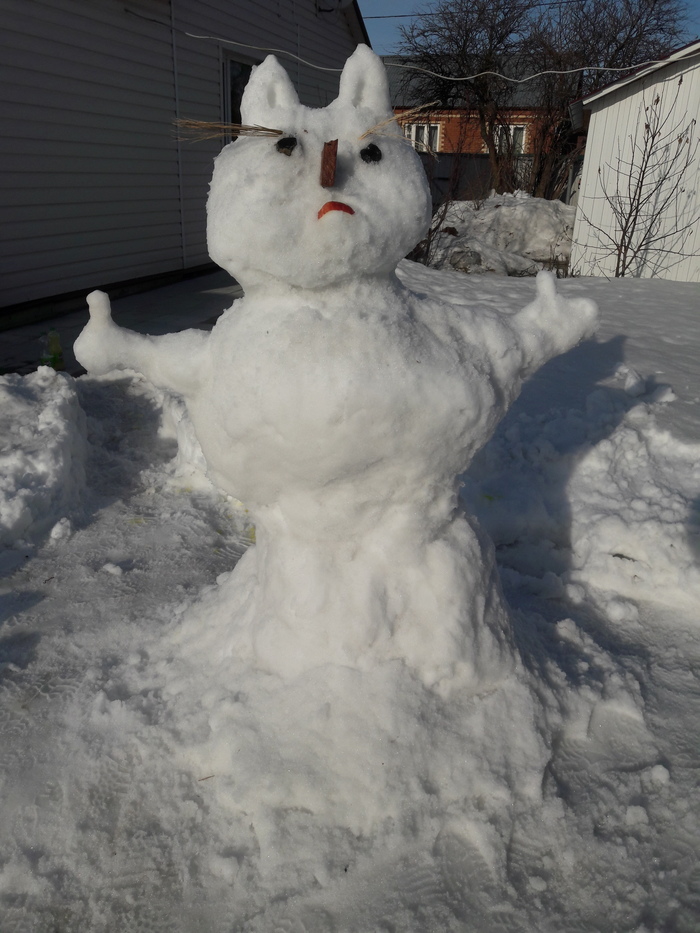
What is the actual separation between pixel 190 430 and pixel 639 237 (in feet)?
26.0

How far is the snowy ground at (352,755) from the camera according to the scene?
162cm

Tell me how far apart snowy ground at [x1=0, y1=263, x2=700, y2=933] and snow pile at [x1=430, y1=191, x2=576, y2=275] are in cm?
911

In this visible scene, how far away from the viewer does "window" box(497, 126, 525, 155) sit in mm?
18016

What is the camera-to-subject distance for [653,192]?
28.9 ft

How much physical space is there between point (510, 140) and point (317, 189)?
63.0 ft

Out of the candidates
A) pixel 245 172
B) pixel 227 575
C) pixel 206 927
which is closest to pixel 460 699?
pixel 206 927

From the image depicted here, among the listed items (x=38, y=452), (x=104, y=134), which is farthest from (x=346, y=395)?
(x=104, y=134)

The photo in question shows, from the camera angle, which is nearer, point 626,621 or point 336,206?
point 336,206

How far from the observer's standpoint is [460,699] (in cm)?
191

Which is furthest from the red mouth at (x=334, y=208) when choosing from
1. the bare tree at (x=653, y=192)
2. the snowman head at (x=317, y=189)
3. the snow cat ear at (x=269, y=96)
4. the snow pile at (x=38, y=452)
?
the bare tree at (x=653, y=192)

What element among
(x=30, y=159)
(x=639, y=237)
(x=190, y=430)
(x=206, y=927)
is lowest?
(x=206, y=927)

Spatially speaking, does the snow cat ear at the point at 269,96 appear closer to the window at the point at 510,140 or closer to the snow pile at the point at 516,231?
the snow pile at the point at 516,231

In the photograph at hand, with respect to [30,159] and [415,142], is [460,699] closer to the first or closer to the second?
[415,142]

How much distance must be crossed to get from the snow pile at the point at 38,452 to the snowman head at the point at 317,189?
1.80 m
